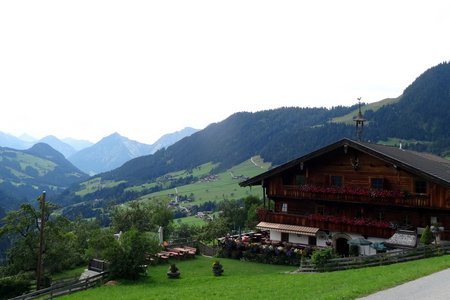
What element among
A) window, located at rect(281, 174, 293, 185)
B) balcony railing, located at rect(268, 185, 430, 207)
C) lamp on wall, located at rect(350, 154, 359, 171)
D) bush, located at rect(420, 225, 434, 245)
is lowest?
bush, located at rect(420, 225, 434, 245)

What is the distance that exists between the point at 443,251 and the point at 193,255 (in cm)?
1966

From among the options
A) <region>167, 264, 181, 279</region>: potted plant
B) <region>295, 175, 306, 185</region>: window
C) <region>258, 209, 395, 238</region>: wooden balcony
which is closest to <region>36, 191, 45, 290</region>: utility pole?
<region>167, 264, 181, 279</region>: potted plant

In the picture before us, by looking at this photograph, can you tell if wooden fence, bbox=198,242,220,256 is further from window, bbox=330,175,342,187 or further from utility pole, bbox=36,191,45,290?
utility pole, bbox=36,191,45,290

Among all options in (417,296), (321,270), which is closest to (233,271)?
(321,270)

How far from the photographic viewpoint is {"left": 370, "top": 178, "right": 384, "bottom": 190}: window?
37781 mm

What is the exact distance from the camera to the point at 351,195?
3819 centimetres

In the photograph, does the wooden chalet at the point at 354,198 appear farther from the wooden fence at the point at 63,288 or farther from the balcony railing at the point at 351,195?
the wooden fence at the point at 63,288

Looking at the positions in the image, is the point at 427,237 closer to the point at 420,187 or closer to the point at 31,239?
the point at 420,187

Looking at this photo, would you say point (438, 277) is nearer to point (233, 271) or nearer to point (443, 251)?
point (443, 251)

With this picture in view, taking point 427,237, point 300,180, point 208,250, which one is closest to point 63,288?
point 208,250

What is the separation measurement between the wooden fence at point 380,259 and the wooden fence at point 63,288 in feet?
47.1

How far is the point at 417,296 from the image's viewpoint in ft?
53.5

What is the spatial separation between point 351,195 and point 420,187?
17.2 ft

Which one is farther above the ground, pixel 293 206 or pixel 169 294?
pixel 293 206
